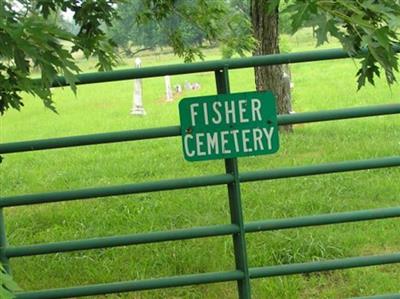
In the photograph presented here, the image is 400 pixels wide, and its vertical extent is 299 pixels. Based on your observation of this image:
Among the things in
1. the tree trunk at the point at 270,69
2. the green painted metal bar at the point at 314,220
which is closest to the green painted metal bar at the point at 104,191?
the green painted metal bar at the point at 314,220

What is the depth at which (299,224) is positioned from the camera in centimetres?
294

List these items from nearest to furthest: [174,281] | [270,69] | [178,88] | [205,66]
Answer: [205,66], [174,281], [270,69], [178,88]

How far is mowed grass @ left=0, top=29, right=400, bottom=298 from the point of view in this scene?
4.22 metres

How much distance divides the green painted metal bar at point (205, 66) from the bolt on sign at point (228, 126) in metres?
0.12

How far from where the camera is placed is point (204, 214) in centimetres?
526

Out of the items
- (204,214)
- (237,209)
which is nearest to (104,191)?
(237,209)

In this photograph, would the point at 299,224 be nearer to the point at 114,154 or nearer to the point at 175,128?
the point at 175,128

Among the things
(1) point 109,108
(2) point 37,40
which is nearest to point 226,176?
(2) point 37,40

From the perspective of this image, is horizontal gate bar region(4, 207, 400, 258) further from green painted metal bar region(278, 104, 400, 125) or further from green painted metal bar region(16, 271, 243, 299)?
green painted metal bar region(278, 104, 400, 125)

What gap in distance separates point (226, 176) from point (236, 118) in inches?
9.6

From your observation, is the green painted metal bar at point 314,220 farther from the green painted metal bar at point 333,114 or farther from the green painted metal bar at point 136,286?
the green painted metal bar at point 333,114

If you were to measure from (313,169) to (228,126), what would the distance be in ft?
1.27

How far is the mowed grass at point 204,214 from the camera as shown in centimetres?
422

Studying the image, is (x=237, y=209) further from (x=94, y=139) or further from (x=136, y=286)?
(x=94, y=139)
